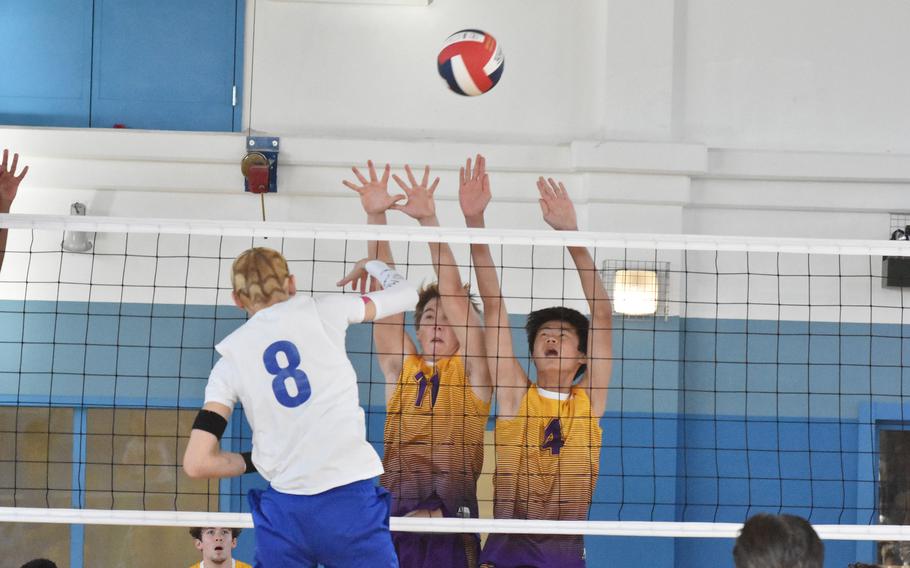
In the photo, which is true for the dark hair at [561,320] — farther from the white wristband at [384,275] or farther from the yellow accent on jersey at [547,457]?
the white wristband at [384,275]

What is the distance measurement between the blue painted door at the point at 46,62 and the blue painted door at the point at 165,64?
95 mm

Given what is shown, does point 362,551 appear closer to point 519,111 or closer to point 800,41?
point 519,111

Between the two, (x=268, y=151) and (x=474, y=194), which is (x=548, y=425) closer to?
(x=474, y=194)

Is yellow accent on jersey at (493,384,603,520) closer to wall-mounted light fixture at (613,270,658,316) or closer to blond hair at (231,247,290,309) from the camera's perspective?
blond hair at (231,247,290,309)

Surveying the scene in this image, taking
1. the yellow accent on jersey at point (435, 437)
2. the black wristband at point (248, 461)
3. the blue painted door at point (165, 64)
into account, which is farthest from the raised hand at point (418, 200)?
the blue painted door at point (165, 64)

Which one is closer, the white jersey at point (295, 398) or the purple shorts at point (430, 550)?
the white jersey at point (295, 398)

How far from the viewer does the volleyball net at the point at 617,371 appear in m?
6.94

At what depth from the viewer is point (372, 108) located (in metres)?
7.26

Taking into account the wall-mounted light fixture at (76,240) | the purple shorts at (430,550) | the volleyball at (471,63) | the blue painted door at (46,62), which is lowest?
the purple shorts at (430,550)

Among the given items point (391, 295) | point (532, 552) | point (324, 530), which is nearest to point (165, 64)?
point (391, 295)

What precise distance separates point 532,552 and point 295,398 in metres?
1.83

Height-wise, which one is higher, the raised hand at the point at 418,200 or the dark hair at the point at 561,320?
the raised hand at the point at 418,200

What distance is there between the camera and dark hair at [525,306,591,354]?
5082mm

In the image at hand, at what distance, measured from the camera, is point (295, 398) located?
357cm
